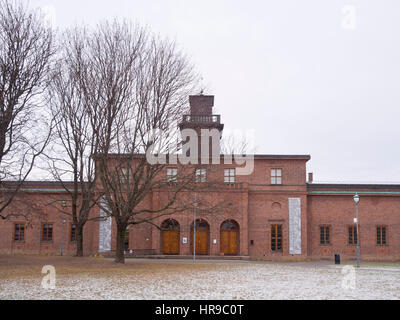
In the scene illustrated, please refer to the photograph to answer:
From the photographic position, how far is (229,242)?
40.9m

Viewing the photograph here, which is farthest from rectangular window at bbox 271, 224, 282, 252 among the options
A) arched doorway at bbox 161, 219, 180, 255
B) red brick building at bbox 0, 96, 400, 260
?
arched doorway at bbox 161, 219, 180, 255

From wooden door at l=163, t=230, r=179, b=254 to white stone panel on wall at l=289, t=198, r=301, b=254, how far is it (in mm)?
10074

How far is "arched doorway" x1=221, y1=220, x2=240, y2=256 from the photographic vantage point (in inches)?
1602

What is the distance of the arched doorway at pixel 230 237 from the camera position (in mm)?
40688

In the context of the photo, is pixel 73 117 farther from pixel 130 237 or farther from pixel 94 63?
pixel 130 237

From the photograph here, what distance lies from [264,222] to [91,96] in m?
22.2

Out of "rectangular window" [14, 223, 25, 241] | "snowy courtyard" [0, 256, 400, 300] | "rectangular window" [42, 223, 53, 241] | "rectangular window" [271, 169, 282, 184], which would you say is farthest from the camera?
"rectangular window" [271, 169, 282, 184]

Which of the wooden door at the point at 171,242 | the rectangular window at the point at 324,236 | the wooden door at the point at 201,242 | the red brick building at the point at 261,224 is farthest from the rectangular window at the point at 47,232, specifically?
the rectangular window at the point at 324,236

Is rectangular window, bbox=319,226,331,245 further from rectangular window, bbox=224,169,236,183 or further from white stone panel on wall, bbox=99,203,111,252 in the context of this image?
white stone panel on wall, bbox=99,203,111,252

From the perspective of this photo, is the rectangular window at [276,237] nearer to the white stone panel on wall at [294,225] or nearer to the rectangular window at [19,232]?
the white stone panel on wall at [294,225]

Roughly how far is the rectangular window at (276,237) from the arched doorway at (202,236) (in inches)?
227

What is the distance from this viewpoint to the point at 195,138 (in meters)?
32.0

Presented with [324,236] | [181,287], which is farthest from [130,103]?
[324,236]
